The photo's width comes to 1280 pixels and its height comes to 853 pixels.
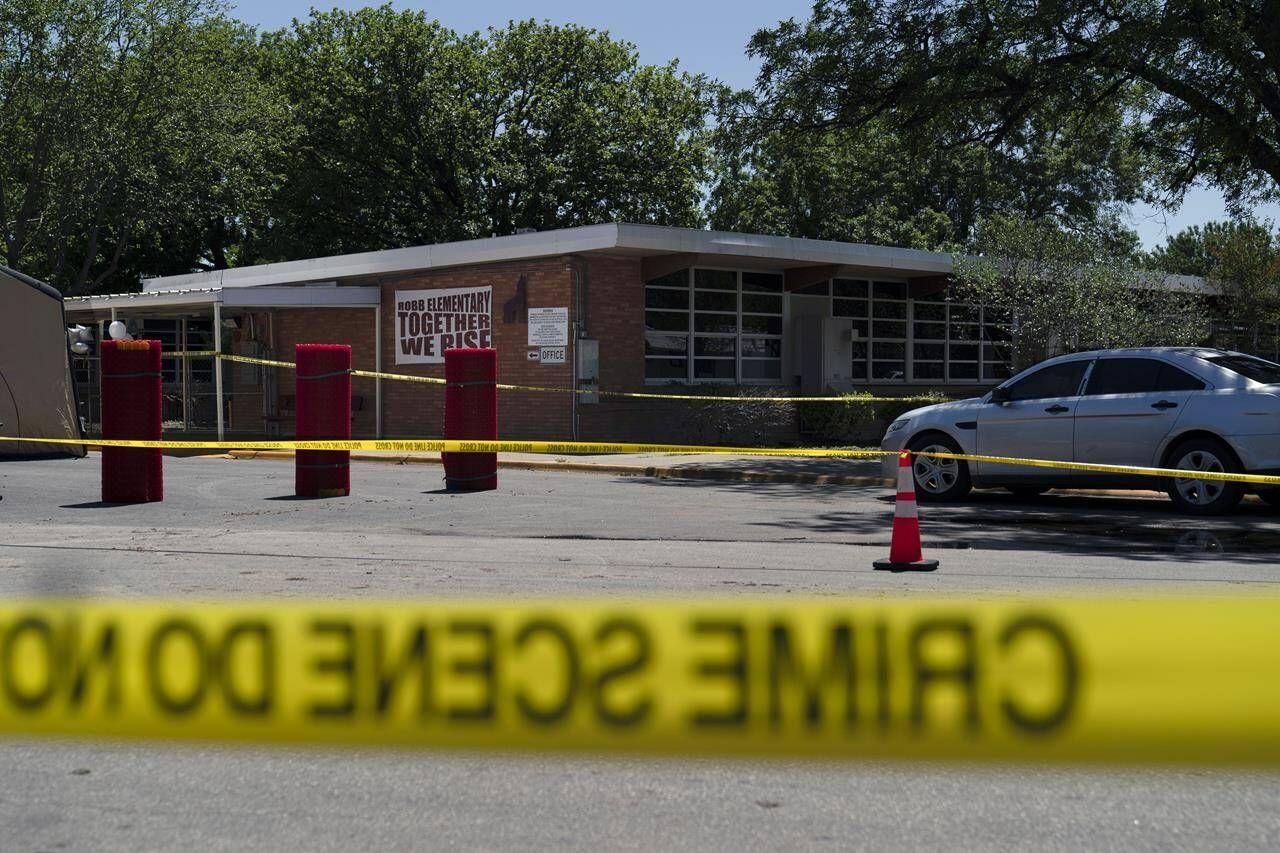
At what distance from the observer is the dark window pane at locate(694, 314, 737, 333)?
2481 centimetres

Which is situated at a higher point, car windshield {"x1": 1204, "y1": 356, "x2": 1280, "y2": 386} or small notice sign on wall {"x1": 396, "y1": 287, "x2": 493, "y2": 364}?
small notice sign on wall {"x1": 396, "y1": 287, "x2": 493, "y2": 364}

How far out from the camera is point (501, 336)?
23.8 m

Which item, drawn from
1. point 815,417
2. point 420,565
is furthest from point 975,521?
point 815,417

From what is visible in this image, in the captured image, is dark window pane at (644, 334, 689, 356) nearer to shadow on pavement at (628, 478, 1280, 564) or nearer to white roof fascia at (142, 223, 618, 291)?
white roof fascia at (142, 223, 618, 291)

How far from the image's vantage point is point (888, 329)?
2844 centimetres

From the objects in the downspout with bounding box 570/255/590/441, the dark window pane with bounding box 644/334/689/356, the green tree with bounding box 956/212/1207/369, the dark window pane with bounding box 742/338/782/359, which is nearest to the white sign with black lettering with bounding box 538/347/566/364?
the downspout with bounding box 570/255/590/441

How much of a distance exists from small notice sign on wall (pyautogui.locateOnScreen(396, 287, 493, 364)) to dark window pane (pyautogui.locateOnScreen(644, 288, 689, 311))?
2849mm

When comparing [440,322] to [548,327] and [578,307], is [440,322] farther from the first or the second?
[578,307]

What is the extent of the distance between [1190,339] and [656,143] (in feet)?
74.9

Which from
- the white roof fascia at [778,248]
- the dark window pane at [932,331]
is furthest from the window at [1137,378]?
the dark window pane at [932,331]

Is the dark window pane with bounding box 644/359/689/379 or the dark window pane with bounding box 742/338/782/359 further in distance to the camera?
Result: the dark window pane with bounding box 742/338/782/359

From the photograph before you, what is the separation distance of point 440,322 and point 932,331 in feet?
36.8

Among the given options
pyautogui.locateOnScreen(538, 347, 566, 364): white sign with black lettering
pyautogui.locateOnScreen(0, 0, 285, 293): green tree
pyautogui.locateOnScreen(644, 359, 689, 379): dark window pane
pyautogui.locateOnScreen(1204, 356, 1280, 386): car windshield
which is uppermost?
pyautogui.locateOnScreen(0, 0, 285, 293): green tree

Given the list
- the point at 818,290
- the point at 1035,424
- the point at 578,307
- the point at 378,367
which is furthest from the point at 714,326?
the point at 1035,424
